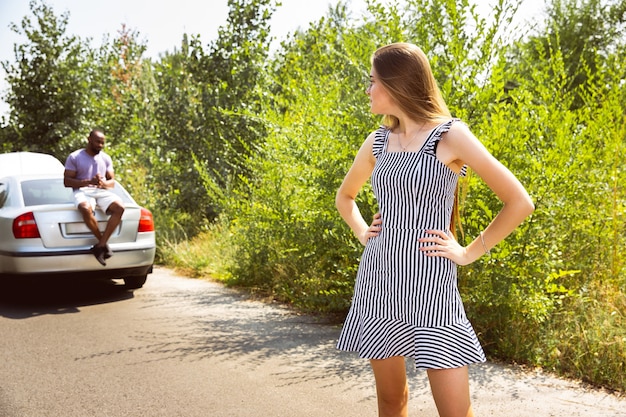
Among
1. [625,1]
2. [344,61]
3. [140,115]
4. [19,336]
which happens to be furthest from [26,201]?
[625,1]

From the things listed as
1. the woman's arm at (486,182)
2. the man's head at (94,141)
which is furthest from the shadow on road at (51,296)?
the woman's arm at (486,182)

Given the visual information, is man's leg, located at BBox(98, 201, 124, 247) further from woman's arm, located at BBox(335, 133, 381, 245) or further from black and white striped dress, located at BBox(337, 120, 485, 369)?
black and white striped dress, located at BBox(337, 120, 485, 369)

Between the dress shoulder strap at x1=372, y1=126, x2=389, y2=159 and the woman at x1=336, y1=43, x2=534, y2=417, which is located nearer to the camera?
the woman at x1=336, y1=43, x2=534, y2=417

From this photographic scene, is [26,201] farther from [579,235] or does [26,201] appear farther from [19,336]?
[579,235]

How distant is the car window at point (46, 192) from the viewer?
8.82m

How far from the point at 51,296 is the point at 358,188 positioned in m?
7.19

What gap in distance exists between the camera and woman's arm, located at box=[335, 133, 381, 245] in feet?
9.39

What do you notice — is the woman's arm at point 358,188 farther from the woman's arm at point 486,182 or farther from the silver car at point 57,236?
the silver car at point 57,236

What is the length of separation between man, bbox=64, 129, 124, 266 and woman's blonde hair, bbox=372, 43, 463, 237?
6.57 m

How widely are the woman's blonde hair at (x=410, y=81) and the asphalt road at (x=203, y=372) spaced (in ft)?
8.10

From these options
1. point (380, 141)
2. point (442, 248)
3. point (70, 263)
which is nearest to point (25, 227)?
point (70, 263)

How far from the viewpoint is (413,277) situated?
261 centimetres

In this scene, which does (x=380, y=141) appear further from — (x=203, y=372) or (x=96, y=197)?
(x=96, y=197)

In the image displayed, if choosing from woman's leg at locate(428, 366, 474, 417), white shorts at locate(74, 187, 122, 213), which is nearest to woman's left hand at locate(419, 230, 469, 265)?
woman's leg at locate(428, 366, 474, 417)
